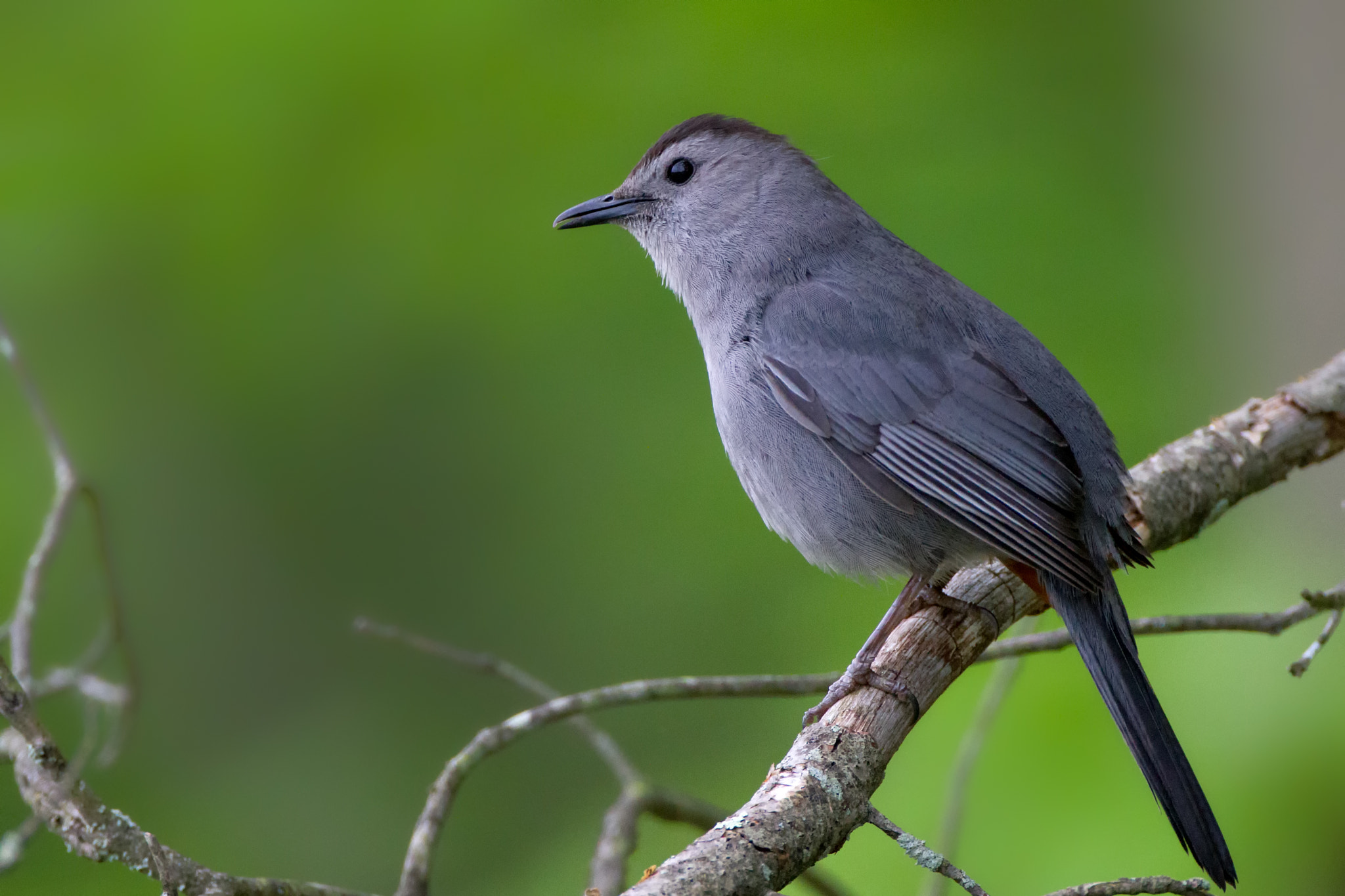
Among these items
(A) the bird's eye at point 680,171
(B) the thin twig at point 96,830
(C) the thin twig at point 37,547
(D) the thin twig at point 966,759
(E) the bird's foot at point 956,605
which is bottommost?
(D) the thin twig at point 966,759

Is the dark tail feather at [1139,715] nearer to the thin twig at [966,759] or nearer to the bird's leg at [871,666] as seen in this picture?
the bird's leg at [871,666]

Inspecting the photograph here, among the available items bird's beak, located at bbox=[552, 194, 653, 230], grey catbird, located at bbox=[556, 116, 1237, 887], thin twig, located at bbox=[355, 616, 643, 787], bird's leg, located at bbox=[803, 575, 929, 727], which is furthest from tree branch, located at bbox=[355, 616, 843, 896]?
bird's beak, located at bbox=[552, 194, 653, 230]

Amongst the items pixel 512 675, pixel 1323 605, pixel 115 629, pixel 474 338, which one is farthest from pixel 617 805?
pixel 474 338

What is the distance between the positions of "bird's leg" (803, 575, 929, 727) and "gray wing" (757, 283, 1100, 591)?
28cm

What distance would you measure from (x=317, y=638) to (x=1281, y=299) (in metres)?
3.98

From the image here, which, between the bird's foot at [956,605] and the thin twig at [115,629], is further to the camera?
the bird's foot at [956,605]

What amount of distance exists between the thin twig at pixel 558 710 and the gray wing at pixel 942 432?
1.66ft

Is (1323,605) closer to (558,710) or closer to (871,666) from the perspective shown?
(871,666)

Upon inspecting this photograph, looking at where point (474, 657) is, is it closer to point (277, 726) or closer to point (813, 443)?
point (813, 443)

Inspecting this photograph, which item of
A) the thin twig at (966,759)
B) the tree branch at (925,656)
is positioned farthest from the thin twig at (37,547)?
the thin twig at (966,759)

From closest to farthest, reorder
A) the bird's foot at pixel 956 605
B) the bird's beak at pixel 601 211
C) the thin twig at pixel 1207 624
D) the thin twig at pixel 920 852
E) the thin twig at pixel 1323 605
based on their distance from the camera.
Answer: the thin twig at pixel 920 852 < the thin twig at pixel 1323 605 < the thin twig at pixel 1207 624 < the bird's foot at pixel 956 605 < the bird's beak at pixel 601 211

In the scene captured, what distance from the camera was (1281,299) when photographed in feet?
15.0

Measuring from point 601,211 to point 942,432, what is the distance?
129cm

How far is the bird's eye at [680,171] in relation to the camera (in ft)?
11.4
